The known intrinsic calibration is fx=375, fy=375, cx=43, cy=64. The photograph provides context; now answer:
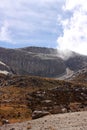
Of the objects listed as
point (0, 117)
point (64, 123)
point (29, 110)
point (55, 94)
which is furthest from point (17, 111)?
point (64, 123)

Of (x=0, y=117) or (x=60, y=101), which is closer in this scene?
(x=0, y=117)

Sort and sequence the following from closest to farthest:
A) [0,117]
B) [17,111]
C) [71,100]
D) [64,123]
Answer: [64,123], [0,117], [17,111], [71,100]

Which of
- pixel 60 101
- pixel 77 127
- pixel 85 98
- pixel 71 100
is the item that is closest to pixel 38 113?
pixel 77 127

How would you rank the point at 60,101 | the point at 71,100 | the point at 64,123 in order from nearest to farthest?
1. the point at 64,123
2. the point at 60,101
3. the point at 71,100

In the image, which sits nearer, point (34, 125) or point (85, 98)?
point (34, 125)

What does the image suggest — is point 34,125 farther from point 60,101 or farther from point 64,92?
point 64,92

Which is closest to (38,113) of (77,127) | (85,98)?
(77,127)

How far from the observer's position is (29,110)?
8900cm

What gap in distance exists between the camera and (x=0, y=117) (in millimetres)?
79625


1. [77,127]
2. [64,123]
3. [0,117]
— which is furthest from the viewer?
[0,117]

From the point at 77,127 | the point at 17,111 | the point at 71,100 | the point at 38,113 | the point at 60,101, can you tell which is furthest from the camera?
the point at 71,100

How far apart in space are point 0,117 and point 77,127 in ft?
121

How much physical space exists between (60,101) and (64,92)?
12.8 metres

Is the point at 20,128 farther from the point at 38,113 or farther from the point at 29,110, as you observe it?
the point at 29,110
